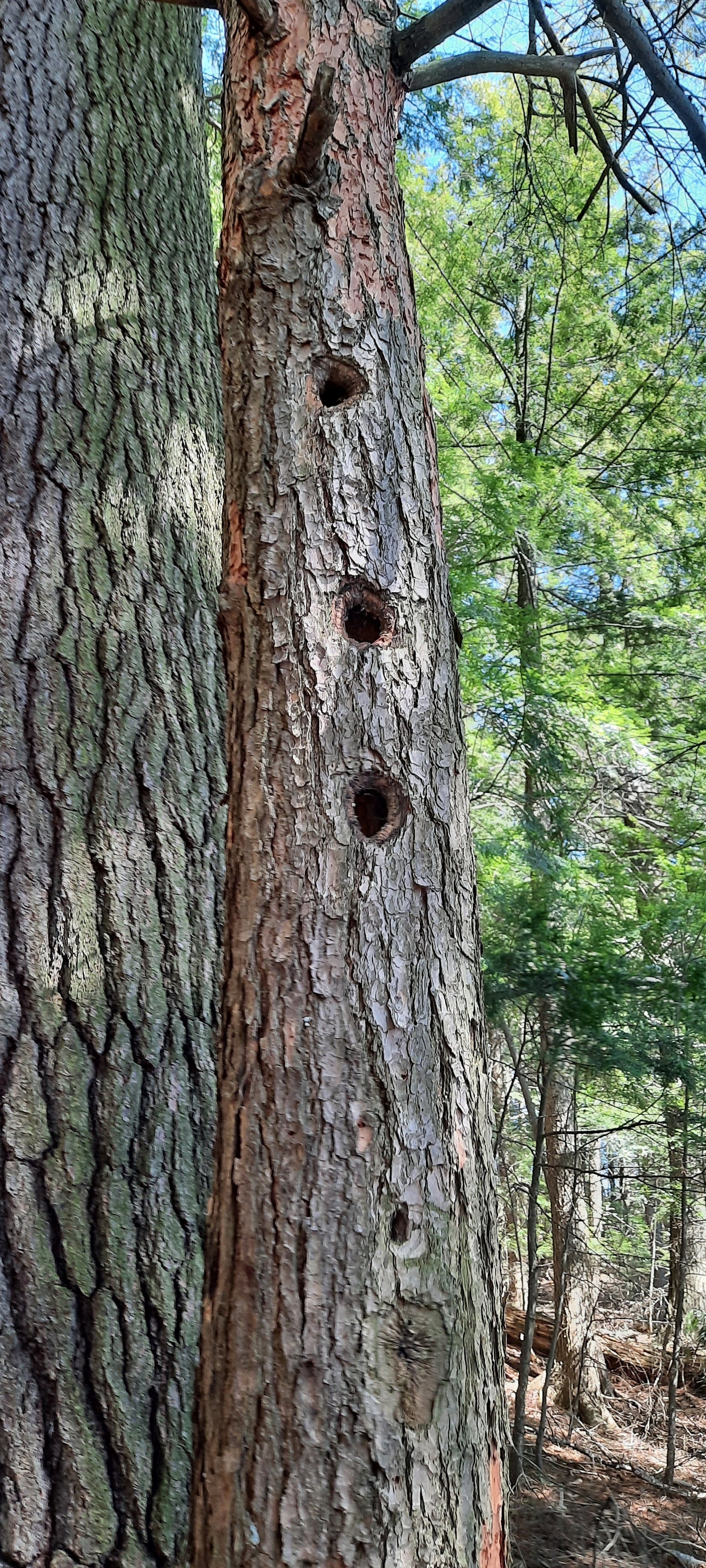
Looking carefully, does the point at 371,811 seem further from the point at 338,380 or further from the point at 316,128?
the point at 316,128

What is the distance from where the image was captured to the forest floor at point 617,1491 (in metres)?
4.02

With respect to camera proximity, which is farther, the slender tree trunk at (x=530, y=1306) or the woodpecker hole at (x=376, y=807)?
the slender tree trunk at (x=530, y=1306)

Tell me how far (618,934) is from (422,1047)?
348 centimetres

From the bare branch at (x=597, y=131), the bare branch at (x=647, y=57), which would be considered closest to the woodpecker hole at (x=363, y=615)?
the bare branch at (x=647, y=57)

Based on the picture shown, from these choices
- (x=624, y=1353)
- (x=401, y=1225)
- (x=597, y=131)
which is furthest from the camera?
(x=624, y=1353)

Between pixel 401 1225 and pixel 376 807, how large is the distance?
1.92 feet

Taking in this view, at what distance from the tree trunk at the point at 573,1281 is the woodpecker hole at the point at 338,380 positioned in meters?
5.03

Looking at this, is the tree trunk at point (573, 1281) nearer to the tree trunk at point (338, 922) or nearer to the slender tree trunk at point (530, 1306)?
the slender tree trunk at point (530, 1306)

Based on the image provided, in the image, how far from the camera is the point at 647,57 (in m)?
2.37

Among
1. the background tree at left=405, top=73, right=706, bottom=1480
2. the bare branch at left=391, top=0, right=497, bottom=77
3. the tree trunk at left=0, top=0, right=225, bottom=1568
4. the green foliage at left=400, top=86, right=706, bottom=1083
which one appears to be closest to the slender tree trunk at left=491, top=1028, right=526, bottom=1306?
the background tree at left=405, top=73, right=706, bottom=1480

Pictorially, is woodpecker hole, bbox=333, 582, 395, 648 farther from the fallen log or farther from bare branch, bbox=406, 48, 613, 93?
the fallen log

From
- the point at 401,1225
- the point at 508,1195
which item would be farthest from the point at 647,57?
the point at 508,1195

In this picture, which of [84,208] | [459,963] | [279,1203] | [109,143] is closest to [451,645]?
[459,963]

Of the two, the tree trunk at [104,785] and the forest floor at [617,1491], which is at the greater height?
the tree trunk at [104,785]
